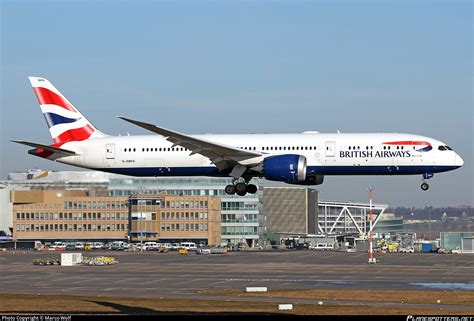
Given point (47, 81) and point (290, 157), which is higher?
point (47, 81)

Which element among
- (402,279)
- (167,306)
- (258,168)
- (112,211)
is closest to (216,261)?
(402,279)

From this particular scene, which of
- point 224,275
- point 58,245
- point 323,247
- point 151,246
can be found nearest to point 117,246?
point 151,246

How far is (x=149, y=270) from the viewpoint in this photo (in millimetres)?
106125

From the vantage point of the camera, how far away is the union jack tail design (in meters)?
86.2

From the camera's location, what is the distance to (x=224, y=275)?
97.8 meters

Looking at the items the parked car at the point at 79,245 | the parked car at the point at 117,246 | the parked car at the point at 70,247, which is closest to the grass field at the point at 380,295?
the parked car at the point at 117,246

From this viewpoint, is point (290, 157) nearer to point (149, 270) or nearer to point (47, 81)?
point (47, 81)

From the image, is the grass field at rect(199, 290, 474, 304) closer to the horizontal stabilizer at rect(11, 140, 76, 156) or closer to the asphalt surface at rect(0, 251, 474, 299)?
the asphalt surface at rect(0, 251, 474, 299)

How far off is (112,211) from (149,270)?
92.6m

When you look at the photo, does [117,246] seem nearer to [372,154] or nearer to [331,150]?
[331,150]

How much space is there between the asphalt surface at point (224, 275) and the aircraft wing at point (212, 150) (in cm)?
1259

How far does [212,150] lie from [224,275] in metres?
25.3

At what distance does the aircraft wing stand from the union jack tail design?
13594 millimetres

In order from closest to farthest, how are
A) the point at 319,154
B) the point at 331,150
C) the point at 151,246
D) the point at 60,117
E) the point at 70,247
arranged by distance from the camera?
the point at 331,150 < the point at 319,154 < the point at 60,117 < the point at 151,246 < the point at 70,247
